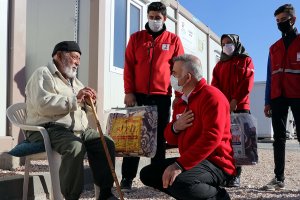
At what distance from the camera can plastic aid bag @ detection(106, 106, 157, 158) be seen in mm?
4172

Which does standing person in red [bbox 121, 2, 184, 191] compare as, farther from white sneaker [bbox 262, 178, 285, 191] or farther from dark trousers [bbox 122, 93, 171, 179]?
white sneaker [bbox 262, 178, 285, 191]

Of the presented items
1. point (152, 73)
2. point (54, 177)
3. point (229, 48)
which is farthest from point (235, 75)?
point (54, 177)

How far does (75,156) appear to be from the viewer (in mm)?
3354

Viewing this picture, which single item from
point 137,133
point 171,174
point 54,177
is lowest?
point 54,177

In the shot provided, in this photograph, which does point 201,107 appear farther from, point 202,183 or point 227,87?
point 227,87

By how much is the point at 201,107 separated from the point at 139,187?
2231mm

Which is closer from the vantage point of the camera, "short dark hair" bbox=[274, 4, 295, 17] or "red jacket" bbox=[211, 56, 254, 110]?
"short dark hair" bbox=[274, 4, 295, 17]

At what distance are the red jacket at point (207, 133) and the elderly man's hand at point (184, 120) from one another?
26 mm

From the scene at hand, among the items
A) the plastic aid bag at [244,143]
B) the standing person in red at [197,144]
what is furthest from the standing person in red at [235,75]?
the standing person in red at [197,144]

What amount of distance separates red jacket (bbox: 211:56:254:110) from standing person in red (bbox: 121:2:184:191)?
2.29 feet

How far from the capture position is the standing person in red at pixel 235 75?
503 cm

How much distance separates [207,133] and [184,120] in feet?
0.88

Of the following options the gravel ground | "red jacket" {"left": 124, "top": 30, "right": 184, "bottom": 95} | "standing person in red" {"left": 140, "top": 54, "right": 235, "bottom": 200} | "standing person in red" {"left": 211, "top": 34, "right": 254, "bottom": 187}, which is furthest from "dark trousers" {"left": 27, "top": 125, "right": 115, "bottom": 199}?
"standing person in red" {"left": 211, "top": 34, "right": 254, "bottom": 187}

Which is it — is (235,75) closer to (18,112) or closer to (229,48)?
(229,48)
